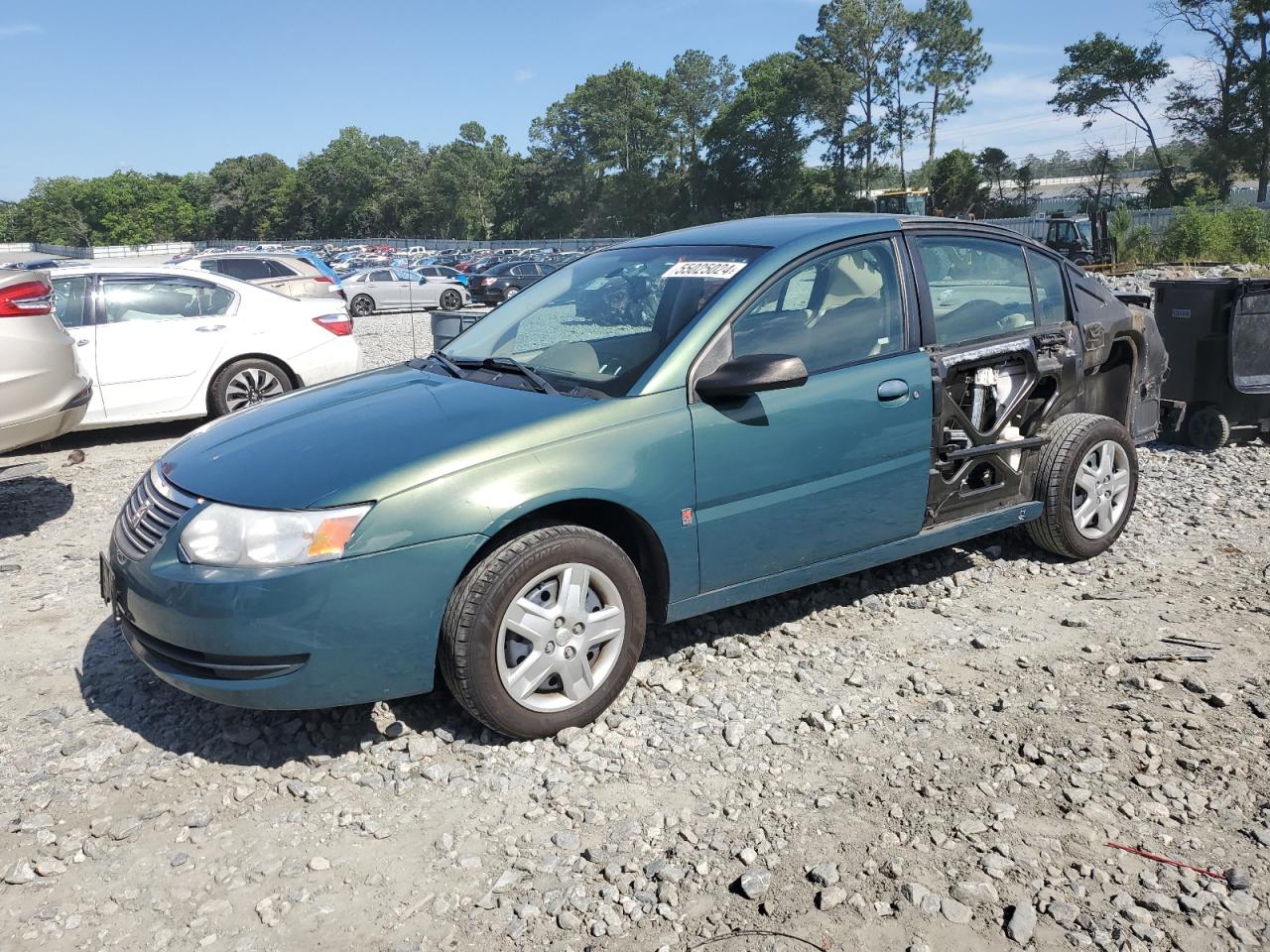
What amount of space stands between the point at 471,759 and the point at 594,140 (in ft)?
320

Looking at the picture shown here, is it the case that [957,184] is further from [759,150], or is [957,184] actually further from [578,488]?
[578,488]

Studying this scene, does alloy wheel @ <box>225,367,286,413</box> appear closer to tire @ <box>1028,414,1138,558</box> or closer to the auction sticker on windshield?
the auction sticker on windshield

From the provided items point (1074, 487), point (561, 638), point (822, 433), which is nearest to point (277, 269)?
point (1074, 487)

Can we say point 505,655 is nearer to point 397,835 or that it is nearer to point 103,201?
point 397,835

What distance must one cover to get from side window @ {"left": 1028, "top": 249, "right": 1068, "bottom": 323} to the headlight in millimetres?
3507

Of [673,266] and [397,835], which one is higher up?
[673,266]

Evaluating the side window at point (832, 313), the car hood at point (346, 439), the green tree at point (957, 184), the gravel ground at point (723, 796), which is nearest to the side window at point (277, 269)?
the gravel ground at point (723, 796)

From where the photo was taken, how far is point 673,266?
14.2 feet

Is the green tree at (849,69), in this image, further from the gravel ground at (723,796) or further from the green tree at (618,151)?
the gravel ground at (723,796)

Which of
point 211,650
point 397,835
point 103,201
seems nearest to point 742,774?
point 397,835

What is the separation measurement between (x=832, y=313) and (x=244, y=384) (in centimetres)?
628

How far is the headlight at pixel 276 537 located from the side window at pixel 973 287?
2651 mm

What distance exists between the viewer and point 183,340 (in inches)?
341

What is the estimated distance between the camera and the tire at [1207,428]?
7.62 meters
